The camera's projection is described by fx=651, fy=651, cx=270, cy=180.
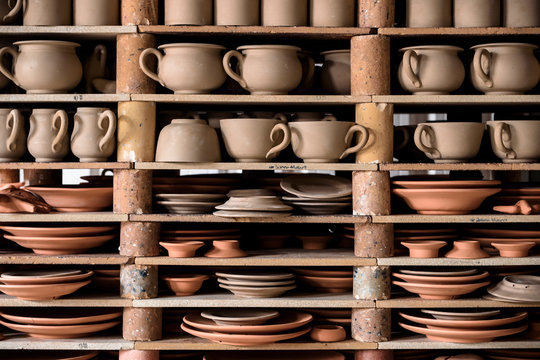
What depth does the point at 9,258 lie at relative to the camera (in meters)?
2.59

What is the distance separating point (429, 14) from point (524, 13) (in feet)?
1.24

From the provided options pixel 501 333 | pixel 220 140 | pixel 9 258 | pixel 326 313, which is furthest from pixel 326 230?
pixel 9 258

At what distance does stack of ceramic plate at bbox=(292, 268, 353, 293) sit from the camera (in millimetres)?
2736

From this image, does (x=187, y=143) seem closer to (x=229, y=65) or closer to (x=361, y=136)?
(x=229, y=65)

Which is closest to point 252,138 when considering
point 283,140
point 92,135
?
point 283,140

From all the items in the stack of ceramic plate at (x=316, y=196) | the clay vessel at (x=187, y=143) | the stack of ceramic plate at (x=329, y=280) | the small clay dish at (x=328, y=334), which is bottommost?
the small clay dish at (x=328, y=334)

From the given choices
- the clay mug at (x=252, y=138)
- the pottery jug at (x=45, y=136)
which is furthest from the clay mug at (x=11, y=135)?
the clay mug at (x=252, y=138)

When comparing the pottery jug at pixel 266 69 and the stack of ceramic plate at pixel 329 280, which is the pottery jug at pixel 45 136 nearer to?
the pottery jug at pixel 266 69

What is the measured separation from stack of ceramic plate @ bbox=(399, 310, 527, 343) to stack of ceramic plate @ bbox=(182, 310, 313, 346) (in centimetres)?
46

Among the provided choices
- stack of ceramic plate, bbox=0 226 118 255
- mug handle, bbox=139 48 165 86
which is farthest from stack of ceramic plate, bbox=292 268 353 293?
mug handle, bbox=139 48 165 86

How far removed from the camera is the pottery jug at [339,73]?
2.73m

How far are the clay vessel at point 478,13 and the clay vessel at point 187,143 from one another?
1.11m

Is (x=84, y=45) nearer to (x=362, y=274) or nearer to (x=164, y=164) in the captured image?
(x=164, y=164)

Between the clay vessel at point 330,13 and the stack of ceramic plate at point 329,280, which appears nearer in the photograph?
the clay vessel at point 330,13
